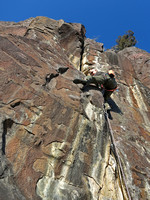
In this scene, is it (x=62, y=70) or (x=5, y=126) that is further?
(x=62, y=70)

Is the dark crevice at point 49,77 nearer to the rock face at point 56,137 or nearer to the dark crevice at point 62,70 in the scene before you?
the rock face at point 56,137

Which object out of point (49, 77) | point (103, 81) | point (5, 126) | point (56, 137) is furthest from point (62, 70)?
point (5, 126)

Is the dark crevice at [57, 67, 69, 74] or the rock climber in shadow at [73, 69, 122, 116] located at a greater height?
the dark crevice at [57, 67, 69, 74]

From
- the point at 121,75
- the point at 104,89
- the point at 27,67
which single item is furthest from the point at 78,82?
the point at 121,75

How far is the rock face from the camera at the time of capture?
350 centimetres

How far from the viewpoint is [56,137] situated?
13.7 feet

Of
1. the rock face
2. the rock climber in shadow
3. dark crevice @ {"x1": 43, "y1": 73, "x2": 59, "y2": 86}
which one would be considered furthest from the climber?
dark crevice @ {"x1": 43, "y1": 73, "x2": 59, "y2": 86}

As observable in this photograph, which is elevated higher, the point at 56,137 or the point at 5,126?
the point at 5,126

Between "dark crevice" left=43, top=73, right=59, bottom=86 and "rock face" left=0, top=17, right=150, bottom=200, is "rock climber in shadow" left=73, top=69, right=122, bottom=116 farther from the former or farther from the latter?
"dark crevice" left=43, top=73, right=59, bottom=86

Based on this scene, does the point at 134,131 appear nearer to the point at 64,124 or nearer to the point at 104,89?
the point at 104,89

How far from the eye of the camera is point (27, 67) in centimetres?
499

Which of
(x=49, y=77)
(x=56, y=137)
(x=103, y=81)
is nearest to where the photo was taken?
(x=56, y=137)

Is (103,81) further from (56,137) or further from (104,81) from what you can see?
(56,137)

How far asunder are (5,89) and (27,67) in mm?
1063
